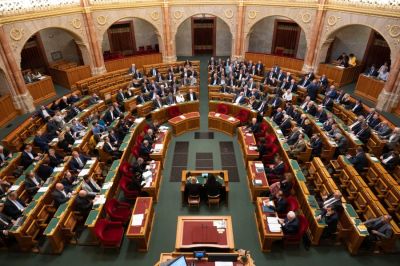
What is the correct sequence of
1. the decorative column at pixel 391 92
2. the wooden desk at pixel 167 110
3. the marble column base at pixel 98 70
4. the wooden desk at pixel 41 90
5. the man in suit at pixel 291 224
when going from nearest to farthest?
the man in suit at pixel 291 224, the decorative column at pixel 391 92, the wooden desk at pixel 167 110, the wooden desk at pixel 41 90, the marble column base at pixel 98 70

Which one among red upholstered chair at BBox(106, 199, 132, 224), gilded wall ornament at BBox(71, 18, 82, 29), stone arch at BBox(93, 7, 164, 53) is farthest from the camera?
stone arch at BBox(93, 7, 164, 53)

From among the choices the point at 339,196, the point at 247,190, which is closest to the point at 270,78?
the point at 247,190

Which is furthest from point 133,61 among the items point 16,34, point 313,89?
point 313,89

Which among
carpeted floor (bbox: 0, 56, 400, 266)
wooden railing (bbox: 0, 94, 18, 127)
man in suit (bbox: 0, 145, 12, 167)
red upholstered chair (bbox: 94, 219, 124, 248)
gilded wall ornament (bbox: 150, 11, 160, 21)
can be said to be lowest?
carpeted floor (bbox: 0, 56, 400, 266)

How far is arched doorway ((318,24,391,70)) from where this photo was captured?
54.4 ft

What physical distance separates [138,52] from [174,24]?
4.26 m

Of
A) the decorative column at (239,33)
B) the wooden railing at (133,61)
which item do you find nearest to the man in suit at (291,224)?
the decorative column at (239,33)

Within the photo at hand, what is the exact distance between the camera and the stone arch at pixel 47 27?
1343cm

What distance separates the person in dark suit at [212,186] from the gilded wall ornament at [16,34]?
12.2 meters

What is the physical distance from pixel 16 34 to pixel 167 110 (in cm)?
835

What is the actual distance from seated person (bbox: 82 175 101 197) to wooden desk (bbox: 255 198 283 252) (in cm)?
538

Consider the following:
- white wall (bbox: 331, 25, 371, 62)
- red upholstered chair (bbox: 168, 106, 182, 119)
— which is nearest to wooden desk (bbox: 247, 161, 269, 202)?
red upholstered chair (bbox: 168, 106, 182, 119)

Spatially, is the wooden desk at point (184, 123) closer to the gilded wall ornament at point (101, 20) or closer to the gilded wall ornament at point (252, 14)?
the gilded wall ornament at point (101, 20)

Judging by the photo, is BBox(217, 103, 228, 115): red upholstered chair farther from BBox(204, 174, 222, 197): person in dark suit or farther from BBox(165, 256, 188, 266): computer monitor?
BBox(165, 256, 188, 266): computer monitor
